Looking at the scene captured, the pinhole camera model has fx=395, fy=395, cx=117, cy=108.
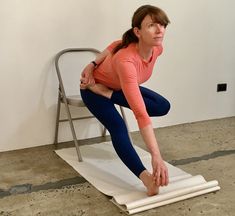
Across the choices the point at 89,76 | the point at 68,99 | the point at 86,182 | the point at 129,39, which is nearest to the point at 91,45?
the point at 68,99

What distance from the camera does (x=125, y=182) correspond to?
2.23m

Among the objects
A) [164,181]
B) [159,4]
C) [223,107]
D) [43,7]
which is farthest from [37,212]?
[223,107]

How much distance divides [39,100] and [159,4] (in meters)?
1.20

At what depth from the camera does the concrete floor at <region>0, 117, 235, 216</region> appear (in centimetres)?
192

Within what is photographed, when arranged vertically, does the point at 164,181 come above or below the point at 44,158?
above

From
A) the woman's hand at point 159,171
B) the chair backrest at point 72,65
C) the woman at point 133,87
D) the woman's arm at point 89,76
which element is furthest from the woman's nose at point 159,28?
the chair backrest at point 72,65

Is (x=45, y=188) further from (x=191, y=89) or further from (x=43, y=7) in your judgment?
(x=191, y=89)

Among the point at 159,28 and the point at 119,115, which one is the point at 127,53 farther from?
the point at 119,115

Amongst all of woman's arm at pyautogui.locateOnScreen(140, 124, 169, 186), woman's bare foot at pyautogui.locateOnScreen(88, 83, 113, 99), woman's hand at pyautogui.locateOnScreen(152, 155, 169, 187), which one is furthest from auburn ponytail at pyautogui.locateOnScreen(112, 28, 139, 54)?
woman's hand at pyautogui.locateOnScreen(152, 155, 169, 187)

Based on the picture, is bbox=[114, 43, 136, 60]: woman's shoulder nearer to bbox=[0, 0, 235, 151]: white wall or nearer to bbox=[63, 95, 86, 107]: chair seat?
bbox=[63, 95, 86, 107]: chair seat

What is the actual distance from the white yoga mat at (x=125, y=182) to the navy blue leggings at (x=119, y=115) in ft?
0.49

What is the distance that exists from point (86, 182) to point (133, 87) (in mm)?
666

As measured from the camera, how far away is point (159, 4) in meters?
3.10

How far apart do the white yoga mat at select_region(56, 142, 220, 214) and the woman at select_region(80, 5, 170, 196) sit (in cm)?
8
